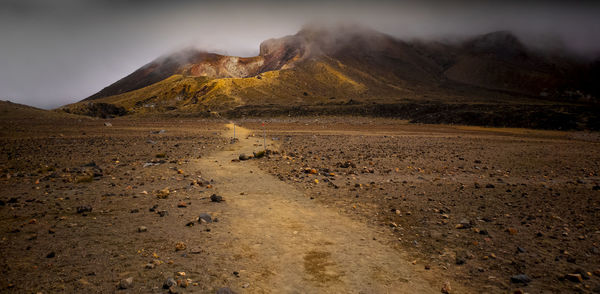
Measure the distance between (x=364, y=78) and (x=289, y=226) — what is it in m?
111

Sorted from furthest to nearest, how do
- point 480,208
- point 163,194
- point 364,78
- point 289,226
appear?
point 364,78 < point 163,194 < point 480,208 < point 289,226

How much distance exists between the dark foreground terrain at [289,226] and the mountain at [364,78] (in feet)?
197

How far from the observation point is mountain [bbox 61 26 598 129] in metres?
89.4

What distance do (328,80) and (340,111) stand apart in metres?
44.4

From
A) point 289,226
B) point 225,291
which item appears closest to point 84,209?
point 289,226

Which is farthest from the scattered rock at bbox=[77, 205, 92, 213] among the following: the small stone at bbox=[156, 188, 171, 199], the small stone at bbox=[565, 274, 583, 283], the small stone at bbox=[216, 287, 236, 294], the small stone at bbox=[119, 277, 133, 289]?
the small stone at bbox=[565, 274, 583, 283]

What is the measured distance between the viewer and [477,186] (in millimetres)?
10109

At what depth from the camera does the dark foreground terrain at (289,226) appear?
474 centimetres

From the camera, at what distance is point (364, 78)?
112 m

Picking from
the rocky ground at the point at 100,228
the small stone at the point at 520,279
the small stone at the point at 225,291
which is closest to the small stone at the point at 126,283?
the rocky ground at the point at 100,228

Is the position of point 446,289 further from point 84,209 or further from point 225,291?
point 84,209

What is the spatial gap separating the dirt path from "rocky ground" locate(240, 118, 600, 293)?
55cm

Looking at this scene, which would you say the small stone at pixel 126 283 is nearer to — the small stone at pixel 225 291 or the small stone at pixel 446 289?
the small stone at pixel 225 291

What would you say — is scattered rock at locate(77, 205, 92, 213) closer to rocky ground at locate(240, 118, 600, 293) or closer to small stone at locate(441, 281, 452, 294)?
rocky ground at locate(240, 118, 600, 293)
